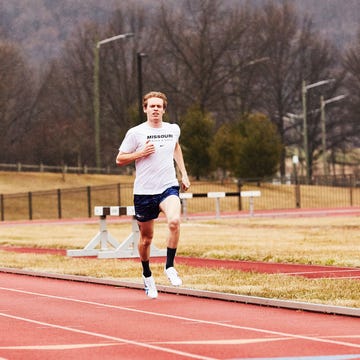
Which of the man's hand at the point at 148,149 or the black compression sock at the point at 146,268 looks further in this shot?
the black compression sock at the point at 146,268

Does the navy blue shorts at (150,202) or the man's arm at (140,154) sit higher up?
the man's arm at (140,154)

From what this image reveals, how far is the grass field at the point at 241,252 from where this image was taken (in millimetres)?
15055

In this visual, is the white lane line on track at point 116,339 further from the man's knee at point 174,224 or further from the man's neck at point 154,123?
the man's neck at point 154,123

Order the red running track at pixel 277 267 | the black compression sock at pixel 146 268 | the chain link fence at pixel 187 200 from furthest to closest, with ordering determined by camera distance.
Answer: the chain link fence at pixel 187 200 → the red running track at pixel 277 267 → the black compression sock at pixel 146 268

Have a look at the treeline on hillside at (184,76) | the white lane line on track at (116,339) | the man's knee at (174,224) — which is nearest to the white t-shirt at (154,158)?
the man's knee at (174,224)

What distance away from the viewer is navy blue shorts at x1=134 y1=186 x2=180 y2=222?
1410cm

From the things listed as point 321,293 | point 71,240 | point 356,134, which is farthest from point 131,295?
point 356,134

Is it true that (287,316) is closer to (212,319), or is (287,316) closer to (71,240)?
(212,319)

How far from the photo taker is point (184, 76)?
3875 inches

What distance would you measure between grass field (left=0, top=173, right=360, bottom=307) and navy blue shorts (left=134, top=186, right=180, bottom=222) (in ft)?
4.61

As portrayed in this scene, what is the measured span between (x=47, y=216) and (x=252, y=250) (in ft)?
115

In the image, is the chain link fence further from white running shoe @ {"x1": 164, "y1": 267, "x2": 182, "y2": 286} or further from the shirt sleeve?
the shirt sleeve

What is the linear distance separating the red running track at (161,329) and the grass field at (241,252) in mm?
1010

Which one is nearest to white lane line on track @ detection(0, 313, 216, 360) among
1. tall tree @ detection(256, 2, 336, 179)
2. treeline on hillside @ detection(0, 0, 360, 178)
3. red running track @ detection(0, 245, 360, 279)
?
red running track @ detection(0, 245, 360, 279)
